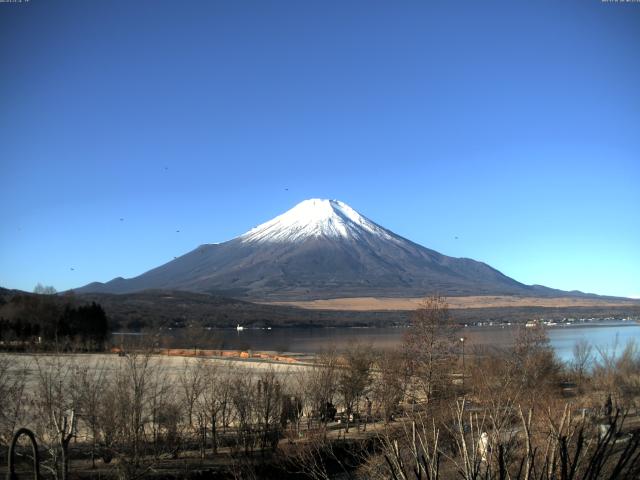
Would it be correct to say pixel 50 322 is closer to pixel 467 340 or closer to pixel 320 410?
pixel 467 340

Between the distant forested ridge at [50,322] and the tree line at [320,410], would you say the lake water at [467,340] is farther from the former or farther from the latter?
the distant forested ridge at [50,322]

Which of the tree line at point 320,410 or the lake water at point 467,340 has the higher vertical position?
the tree line at point 320,410

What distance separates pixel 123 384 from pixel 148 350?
5.91 ft

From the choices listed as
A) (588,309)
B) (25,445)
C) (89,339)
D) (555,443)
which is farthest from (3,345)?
(588,309)

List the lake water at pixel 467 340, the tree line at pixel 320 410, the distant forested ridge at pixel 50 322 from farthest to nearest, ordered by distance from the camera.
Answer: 1. the distant forested ridge at pixel 50 322
2. the lake water at pixel 467 340
3. the tree line at pixel 320 410

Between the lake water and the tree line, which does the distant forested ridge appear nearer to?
the lake water

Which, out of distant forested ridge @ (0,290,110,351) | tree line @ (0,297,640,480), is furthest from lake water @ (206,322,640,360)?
distant forested ridge @ (0,290,110,351)

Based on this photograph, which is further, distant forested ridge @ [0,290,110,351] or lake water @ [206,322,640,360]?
distant forested ridge @ [0,290,110,351]

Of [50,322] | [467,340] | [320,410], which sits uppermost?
[50,322]

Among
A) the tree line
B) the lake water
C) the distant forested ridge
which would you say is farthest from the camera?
the distant forested ridge

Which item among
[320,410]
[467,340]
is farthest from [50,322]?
[320,410]

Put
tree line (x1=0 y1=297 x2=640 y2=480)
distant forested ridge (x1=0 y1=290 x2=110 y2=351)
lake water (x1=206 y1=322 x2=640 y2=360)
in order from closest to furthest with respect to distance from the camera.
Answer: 1. tree line (x1=0 y1=297 x2=640 y2=480)
2. lake water (x1=206 y1=322 x2=640 y2=360)
3. distant forested ridge (x1=0 y1=290 x2=110 y2=351)

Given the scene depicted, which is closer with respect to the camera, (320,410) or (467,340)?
(320,410)

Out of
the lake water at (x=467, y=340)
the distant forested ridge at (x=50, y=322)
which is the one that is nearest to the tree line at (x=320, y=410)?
the lake water at (x=467, y=340)
